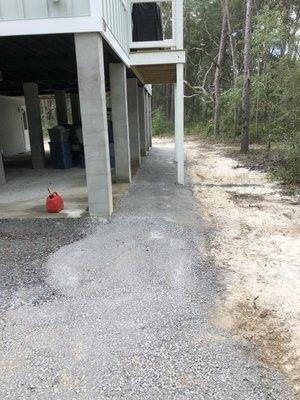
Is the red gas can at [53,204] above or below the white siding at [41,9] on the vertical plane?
below

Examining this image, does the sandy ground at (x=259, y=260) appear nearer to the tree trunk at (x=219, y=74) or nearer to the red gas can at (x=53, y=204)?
the red gas can at (x=53, y=204)

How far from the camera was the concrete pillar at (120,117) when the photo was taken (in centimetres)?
841

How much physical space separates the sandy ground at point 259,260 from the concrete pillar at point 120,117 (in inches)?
73.7

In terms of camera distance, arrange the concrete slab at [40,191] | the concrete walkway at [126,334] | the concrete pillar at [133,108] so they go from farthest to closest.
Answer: the concrete pillar at [133,108] → the concrete slab at [40,191] → the concrete walkway at [126,334]

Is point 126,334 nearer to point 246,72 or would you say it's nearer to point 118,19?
point 118,19

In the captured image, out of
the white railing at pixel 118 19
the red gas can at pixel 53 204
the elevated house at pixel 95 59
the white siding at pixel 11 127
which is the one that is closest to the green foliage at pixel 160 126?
the white siding at pixel 11 127

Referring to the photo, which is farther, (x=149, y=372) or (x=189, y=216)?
(x=189, y=216)

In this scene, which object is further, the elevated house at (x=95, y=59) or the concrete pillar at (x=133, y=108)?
the concrete pillar at (x=133, y=108)

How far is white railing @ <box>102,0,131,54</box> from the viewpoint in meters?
6.13

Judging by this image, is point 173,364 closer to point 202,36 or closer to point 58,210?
point 58,210

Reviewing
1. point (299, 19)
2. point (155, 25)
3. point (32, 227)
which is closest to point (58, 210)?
point (32, 227)

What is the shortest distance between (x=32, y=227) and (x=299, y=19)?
85.6 ft

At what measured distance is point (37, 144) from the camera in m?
12.5

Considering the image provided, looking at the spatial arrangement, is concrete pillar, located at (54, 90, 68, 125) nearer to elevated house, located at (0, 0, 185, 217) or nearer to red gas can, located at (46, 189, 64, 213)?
elevated house, located at (0, 0, 185, 217)
